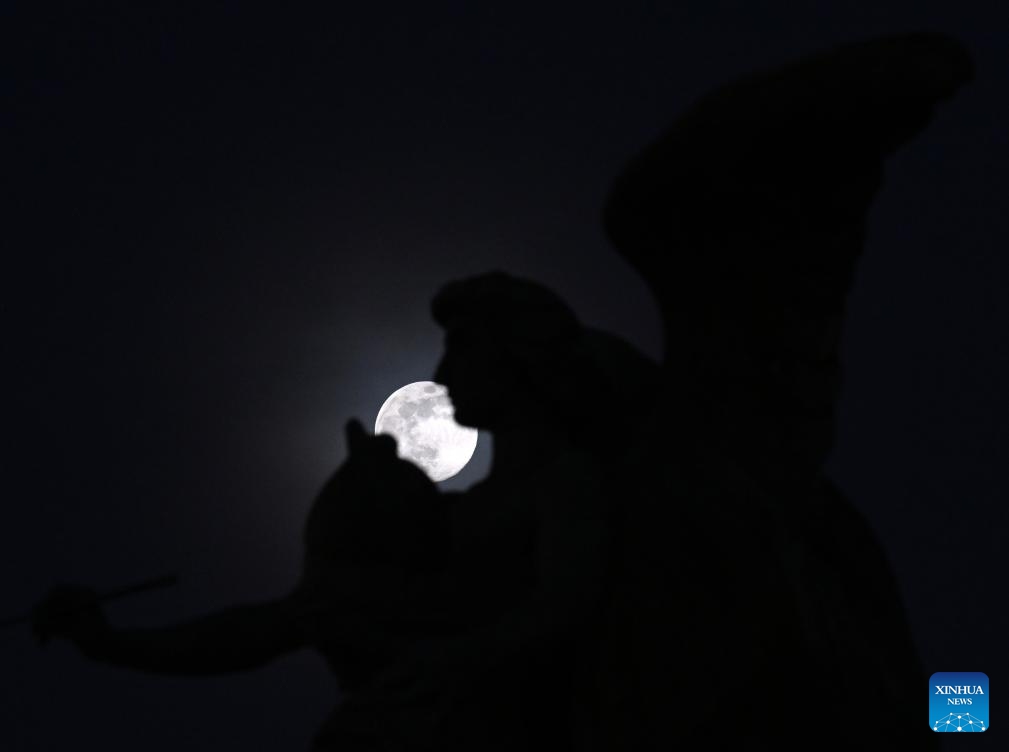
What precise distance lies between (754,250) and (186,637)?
7.96 ft

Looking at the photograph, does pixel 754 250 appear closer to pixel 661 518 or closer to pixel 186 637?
pixel 661 518

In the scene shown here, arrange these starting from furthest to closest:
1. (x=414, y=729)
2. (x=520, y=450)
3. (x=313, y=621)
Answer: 1. (x=520, y=450)
2. (x=313, y=621)
3. (x=414, y=729)

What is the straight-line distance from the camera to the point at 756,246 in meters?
5.00

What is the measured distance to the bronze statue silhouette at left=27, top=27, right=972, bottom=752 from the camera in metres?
4.41

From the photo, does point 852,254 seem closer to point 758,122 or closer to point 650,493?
point 758,122

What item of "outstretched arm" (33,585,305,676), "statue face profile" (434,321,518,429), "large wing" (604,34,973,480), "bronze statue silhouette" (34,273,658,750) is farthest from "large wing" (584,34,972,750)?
"outstretched arm" (33,585,305,676)

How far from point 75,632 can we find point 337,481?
3.41ft

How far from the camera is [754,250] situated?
500 cm

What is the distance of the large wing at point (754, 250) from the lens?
188 inches

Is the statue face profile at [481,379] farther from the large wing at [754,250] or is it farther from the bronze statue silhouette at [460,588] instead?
the large wing at [754,250]

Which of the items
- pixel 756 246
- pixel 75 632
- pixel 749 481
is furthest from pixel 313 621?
pixel 756 246

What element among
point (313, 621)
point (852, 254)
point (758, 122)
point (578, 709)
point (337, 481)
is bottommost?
point (578, 709)

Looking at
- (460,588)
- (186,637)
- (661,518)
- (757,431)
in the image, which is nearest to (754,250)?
(757,431)

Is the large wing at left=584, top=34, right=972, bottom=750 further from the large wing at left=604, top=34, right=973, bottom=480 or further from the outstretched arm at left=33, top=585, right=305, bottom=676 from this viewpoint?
the outstretched arm at left=33, top=585, right=305, bottom=676
